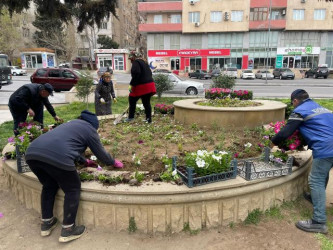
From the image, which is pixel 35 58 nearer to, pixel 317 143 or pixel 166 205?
pixel 166 205

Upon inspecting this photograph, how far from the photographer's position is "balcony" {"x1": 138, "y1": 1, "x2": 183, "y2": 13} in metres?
41.1

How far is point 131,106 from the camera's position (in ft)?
20.4

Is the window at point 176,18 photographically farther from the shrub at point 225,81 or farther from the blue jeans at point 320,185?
the blue jeans at point 320,185

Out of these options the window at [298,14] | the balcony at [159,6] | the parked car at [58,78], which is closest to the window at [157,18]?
the balcony at [159,6]

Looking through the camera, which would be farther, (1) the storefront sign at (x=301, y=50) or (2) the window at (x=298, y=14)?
(1) the storefront sign at (x=301, y=50)

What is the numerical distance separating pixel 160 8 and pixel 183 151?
4074cm

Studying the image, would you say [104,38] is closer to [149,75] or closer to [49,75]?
[49,75]

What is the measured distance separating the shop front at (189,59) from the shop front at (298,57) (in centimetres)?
752

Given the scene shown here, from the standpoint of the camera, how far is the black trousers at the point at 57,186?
2824 mm

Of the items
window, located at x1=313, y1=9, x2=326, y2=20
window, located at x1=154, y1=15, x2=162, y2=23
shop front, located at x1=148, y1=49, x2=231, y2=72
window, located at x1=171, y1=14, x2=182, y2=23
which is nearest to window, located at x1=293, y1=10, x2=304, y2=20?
window, located at x1=313, y1=9, x2=326, y2=20

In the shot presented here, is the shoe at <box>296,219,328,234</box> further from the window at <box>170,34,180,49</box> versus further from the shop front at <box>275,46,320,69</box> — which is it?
the shop front at <box>275,46,320,69</box>

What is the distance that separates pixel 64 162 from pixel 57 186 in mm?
578

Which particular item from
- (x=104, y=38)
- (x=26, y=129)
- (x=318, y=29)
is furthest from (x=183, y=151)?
(x=104, y=38)

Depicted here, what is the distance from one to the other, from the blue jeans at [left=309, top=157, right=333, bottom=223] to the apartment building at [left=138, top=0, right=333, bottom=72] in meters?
39.7
